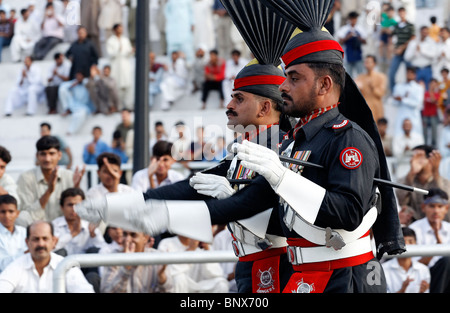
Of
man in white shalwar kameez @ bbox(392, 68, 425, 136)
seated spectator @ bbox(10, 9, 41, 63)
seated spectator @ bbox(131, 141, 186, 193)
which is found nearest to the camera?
seated spectator @ bbox(131, 141, 186, 193)

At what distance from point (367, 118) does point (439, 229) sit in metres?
4.22

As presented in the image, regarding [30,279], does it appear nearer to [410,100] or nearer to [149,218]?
[149,218]

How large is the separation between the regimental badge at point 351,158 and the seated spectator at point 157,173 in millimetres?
4517

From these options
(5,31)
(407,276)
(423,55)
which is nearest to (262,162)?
(407,276)

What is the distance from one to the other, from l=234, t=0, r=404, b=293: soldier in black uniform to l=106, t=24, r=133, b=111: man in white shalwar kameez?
1132cm

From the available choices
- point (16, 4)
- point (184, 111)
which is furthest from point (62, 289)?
point (16, 4)

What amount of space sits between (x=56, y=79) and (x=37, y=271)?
9.80 meters

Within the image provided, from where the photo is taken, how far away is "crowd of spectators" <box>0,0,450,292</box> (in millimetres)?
8883

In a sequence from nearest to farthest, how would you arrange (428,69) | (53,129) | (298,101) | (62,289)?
(298,101)
(62,289)
(428,69)
(53,129)

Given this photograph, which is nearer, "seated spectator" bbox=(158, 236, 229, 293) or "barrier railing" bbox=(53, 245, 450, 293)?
"barrier railing" bbox=(53, 245, 450, 293)

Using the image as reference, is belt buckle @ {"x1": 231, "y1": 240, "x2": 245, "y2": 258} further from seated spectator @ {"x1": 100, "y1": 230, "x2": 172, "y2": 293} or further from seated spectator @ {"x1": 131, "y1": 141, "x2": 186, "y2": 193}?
seated spectator @ {"x1": 131, "y1": 141, "x2": 186, "y2": 193}

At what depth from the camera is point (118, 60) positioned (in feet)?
51.9

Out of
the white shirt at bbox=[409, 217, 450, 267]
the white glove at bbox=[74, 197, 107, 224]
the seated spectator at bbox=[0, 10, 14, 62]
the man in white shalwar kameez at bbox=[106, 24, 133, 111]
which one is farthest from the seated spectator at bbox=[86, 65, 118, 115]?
the white glove at bbox=[74, 197, 107, 224]

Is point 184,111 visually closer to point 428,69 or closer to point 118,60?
point 118,60
